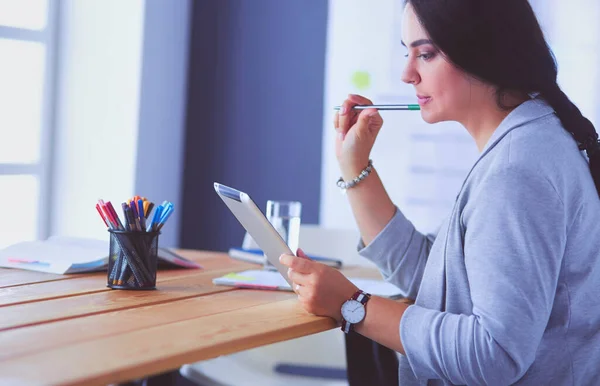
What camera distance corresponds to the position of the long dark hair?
1.27m

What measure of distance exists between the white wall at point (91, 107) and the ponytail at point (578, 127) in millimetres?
2126

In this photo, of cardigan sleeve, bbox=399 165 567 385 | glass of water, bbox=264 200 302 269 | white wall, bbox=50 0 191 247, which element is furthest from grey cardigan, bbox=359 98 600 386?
white wall, bbox=50 0 191 247

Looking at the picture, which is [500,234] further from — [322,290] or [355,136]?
[355,136]

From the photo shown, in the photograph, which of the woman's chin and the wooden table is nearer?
the wooden table

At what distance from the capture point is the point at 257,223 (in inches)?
50.0

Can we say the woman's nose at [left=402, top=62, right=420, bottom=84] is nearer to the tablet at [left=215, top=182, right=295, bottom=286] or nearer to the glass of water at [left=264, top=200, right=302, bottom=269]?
the tablet at [left=215, top=182, right=295, bottom=286]

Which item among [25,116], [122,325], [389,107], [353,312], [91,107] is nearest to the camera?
[122,325]

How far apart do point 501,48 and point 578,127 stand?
0.18 metres

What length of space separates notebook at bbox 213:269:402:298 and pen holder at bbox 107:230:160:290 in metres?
0.19

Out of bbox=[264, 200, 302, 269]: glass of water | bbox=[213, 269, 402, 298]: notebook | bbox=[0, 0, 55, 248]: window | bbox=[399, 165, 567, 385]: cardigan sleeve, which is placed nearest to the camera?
bbox=[399, 165, 567, 385]: cardigan sleeve

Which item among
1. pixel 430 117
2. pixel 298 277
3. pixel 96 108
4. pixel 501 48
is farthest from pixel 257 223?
pixel 96 108

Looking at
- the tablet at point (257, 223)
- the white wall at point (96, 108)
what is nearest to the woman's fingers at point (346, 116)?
the tablet at point (257, 223)

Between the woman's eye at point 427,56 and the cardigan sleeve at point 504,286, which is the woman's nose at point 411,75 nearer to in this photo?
the woman's eye at point 427,56

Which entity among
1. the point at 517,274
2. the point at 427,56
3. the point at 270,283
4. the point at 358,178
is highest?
the point at 427,56
